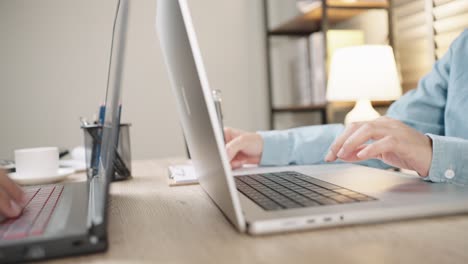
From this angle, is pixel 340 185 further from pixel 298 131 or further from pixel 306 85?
pixel 306 85

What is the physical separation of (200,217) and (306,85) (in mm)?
2107

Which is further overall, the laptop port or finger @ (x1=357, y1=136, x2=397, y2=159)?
finger @ (x1=357, y1=136, x2=397, y2=159)

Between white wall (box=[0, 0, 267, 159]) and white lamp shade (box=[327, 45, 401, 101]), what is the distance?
1113 mm

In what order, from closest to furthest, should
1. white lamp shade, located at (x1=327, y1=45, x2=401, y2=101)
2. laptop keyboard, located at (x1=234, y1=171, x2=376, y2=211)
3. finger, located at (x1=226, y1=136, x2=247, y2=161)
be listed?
laptop keyboard, located at (x1=234, y1=171, x2=376, y2=211), finger, located at (x1=226, y1=136, x2=247, y2=161), white lamp shade, located at (x1=327, y1=45, x2=401, y2=101)

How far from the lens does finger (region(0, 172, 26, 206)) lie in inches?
22.1

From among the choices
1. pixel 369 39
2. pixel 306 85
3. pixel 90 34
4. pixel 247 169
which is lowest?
pixel 247 169

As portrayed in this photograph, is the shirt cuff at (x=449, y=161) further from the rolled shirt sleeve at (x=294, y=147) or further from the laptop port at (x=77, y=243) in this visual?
the laptop port at (x=77, y=243)

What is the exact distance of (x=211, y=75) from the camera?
2.80m

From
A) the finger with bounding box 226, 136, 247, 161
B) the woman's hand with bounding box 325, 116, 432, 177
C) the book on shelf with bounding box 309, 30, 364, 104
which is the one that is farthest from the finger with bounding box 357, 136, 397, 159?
the book on shelf with bounding box 309, 30, 364, 104

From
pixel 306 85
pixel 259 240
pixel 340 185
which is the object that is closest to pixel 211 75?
pixel 306 85

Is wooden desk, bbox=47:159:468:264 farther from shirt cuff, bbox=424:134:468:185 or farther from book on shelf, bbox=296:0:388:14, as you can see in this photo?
book on shelf, bbox=296:0:388:14

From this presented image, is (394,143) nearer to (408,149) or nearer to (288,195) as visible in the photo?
(408,149)

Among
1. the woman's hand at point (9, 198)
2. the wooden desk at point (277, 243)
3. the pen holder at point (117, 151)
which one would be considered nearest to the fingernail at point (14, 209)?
the woman's hand at point (9, 198)

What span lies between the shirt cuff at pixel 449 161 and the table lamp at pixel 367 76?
3.56ft
